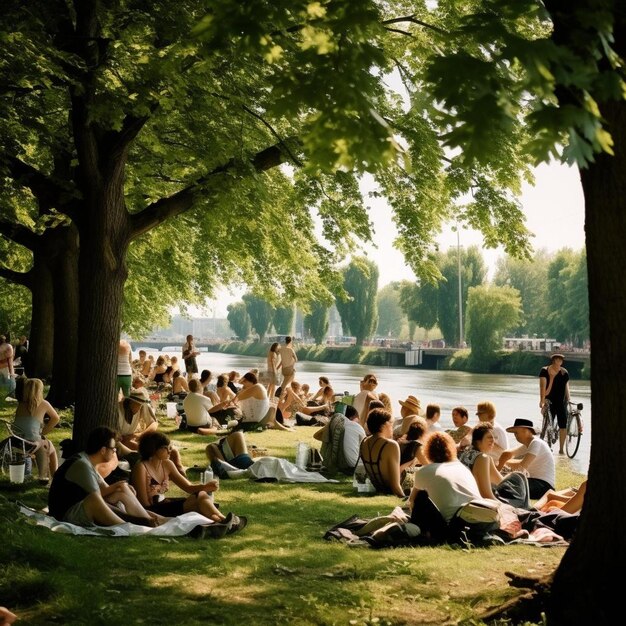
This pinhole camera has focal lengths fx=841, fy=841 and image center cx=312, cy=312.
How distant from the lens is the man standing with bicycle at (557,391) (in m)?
15.0

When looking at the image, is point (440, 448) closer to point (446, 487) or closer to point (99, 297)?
point (446, 487)

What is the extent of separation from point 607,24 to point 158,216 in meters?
8.42

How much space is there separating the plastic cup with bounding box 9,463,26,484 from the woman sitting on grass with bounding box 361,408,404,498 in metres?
3.86

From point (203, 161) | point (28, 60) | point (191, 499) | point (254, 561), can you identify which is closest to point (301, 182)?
point (203, 161)

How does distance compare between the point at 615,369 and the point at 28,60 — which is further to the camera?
the point at 28,60

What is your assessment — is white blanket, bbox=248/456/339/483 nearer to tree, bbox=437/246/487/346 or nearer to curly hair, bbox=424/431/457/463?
curly hair, bbox=424/431/457/463

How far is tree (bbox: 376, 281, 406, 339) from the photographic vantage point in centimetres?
13138

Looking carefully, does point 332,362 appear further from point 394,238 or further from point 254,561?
point 254,561

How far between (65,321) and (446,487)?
11573 mm

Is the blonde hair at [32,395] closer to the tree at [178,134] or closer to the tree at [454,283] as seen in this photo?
the tree at [178,134]

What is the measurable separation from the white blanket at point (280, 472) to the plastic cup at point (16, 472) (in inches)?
115

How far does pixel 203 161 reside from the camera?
11.4 metres

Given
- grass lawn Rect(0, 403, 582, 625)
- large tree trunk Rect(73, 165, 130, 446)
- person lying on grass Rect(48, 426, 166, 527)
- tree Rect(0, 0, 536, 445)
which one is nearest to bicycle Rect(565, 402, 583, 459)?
tree Rect(0, 0, 536, 445)

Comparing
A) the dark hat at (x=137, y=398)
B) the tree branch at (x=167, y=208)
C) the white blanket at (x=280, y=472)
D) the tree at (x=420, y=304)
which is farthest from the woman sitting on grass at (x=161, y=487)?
the tree at (x=420, y=304)
